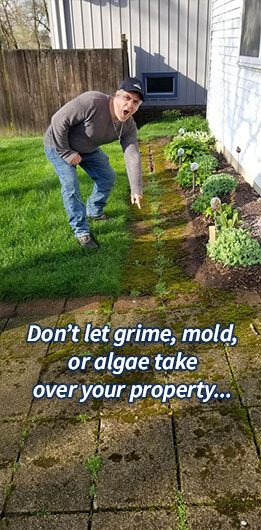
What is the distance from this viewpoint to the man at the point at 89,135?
12.4ft

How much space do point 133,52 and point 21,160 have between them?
444cm

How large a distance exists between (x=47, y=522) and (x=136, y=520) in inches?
14.6

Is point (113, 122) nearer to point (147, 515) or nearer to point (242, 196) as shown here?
point (242, 196)

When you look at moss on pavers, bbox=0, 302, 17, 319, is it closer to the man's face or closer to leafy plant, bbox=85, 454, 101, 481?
leafy plant, bbox=85, 454, 101, 481

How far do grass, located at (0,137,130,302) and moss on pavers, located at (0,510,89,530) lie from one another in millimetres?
1960

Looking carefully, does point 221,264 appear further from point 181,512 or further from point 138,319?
point 181,512

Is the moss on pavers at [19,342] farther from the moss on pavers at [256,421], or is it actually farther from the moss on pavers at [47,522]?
the moss on pavers at [256,421]

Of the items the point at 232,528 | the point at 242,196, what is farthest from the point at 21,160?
the point at 232,528

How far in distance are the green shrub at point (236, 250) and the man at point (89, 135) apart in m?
0.80

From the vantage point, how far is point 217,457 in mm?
2113

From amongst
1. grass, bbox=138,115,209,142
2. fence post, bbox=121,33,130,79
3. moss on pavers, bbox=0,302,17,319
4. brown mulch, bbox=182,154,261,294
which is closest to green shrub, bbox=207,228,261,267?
brown mulch, bbox=182,154,261,294

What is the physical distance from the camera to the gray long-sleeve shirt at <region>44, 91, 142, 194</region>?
389 centimetres

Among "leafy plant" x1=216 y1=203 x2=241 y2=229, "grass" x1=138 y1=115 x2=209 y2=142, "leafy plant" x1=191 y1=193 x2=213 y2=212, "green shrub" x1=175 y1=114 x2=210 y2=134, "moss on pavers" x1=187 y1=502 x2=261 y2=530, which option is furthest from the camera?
"grass" x1=138 y1=115 x2=209 y2=142

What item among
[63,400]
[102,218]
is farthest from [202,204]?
[63,400]
